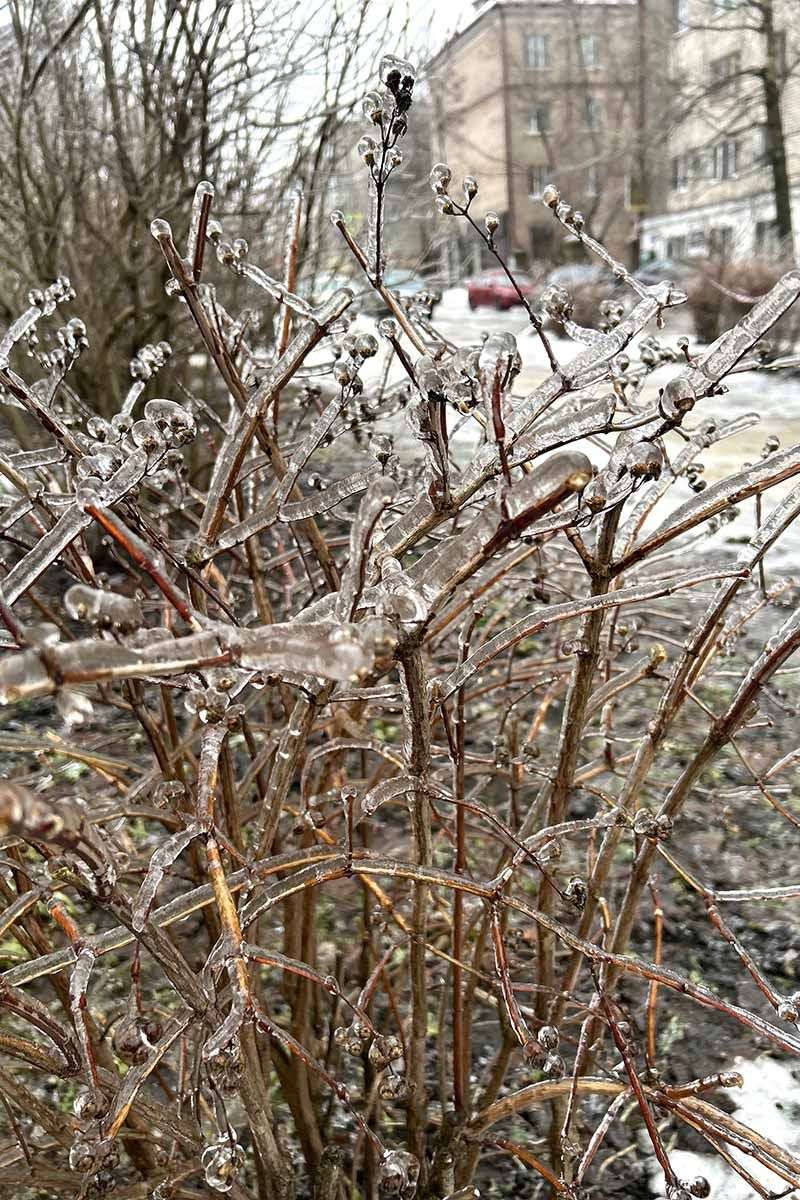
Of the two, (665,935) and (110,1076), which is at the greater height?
(110,1076)

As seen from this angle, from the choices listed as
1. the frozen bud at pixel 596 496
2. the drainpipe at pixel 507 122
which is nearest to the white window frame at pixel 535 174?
the drainpipe at pixel 507 122

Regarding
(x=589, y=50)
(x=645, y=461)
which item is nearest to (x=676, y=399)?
(x=645, y=461)

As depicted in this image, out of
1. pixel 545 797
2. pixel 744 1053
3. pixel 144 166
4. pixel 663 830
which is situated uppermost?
pixel 144 166

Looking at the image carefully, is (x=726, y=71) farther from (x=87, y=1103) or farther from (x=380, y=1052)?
(x=87, y=1103)

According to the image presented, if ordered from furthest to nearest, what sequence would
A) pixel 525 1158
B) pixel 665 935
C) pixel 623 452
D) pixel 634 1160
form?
pixel 665 935 < pixel 634 1160 < pixel 525 1158 < pixel 623 452

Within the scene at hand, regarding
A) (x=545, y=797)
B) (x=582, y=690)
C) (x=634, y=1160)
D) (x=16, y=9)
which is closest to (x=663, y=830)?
(x=582, y=690)

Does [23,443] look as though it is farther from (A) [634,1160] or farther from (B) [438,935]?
(A) [634,1160]

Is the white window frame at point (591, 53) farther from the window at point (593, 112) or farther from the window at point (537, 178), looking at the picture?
the window at point (537, 178)

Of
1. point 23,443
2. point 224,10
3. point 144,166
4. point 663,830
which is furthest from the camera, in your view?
point 23,443
